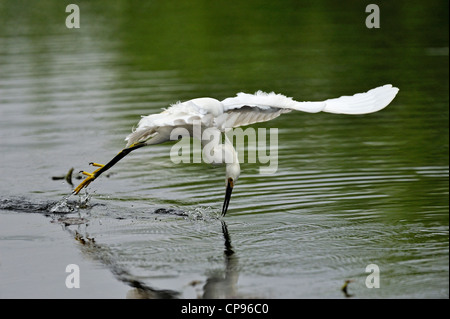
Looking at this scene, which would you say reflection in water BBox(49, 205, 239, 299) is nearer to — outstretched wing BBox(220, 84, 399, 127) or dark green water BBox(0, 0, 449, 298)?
dark green water BBox(0, 0, 449, 298)

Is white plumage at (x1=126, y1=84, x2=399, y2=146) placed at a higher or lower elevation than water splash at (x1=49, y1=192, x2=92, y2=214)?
higher

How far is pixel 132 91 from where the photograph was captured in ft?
61.4

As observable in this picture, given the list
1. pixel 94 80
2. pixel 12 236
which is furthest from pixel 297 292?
pixel 94 80

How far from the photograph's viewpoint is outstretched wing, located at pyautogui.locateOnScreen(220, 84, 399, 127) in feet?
30.9

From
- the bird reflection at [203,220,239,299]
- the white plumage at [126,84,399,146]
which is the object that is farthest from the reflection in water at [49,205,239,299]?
the white plumage at [126,84,399,146]

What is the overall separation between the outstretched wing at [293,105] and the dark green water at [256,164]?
1140 millimetres

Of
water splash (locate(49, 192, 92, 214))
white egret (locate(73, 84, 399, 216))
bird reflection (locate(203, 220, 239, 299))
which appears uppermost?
white egret (locate(73, 84, 399, 216))

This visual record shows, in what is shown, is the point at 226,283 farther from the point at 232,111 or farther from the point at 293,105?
the point at 232,111

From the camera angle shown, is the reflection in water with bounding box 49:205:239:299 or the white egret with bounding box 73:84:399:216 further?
the white egret with bounding box 73:84:399:216

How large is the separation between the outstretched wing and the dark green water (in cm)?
114

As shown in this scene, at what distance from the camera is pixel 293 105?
376 inches

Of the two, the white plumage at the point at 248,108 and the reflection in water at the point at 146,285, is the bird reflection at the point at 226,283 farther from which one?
the white plumage at the point at 248,108

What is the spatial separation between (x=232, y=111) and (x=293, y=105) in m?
0.78

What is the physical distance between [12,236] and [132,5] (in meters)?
21.7
